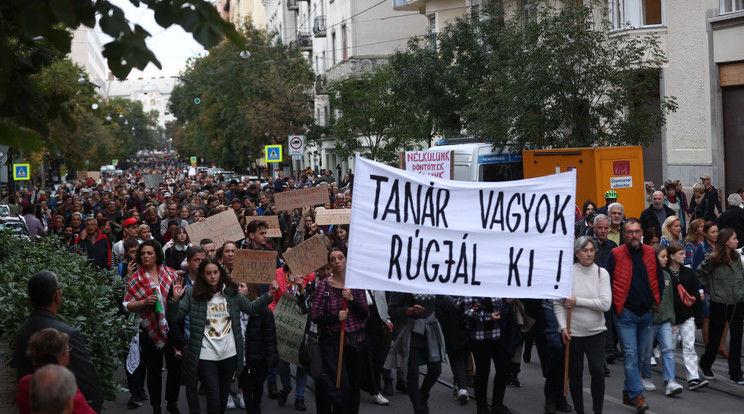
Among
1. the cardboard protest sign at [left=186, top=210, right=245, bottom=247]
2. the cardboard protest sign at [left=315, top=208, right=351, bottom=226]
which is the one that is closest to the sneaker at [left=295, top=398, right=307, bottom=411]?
the cardboard protest sign at [left=186, top=210, right=245, bottom=247]

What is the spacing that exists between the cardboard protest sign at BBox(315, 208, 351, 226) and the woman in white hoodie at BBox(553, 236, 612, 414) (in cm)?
637

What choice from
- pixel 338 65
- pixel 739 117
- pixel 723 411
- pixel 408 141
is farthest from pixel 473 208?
pixel 338 65

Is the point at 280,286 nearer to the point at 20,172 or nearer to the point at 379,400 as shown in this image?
the point at 379,400

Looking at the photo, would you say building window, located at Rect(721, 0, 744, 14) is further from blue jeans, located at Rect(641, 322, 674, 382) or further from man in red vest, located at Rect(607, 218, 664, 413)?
man in red vest, located at Rect(607, 218, 664, 413)

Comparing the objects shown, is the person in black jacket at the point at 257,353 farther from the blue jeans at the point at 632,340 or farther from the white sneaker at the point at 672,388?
the white sneaker at the point at 672,388

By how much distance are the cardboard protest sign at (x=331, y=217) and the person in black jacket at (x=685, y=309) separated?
5.77 meters

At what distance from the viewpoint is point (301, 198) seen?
55.9ft

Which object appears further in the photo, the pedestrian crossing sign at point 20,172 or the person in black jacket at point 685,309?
the pedestrian crossing sign at point 20,172

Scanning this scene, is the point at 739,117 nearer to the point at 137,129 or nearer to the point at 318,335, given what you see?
the point at 318,335

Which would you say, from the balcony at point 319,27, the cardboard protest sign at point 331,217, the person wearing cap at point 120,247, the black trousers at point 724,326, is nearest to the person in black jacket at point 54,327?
the person wearing cap at point 120,247

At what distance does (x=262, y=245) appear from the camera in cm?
1087

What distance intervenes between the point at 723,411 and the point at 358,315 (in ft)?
11.8

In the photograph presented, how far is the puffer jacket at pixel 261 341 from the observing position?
352 inches

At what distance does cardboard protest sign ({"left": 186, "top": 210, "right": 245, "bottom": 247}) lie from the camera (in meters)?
13.3
